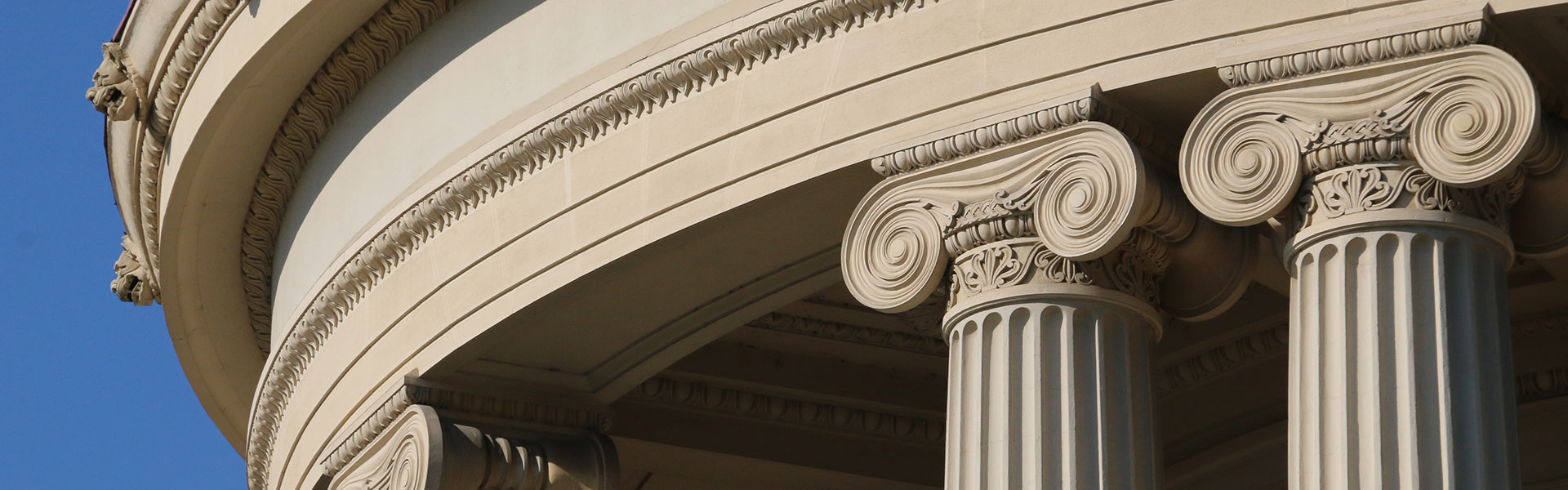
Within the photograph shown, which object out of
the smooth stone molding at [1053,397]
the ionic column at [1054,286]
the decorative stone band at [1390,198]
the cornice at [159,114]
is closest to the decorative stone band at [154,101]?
the cornice at [159,114]

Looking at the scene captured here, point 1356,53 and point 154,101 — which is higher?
point 154,101

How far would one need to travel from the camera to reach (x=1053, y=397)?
2061 centimetres

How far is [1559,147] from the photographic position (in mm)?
19453

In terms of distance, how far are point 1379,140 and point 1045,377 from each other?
366cm

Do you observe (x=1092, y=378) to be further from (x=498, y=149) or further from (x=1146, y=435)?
(x=498, y=149)

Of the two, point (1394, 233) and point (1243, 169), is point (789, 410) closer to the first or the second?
point (1243, 169)

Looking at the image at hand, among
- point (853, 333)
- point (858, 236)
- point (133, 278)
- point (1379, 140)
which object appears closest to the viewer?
point (1379, 140)

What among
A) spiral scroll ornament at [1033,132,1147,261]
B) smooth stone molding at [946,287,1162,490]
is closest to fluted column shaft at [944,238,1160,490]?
smooth stone molding at [946,287,1162,490]

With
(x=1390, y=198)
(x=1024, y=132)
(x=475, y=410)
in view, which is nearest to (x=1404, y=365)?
(x=1390, y=198)

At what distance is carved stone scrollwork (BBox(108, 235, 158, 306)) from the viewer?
36.2 m

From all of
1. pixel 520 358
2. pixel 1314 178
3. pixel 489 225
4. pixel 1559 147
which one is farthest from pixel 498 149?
pixel 1559 147

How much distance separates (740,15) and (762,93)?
3.04 ft

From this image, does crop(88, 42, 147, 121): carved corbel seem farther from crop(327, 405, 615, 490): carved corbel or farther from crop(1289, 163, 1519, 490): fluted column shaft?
crop(1289, 163, 1519, 490): fluted column shaft

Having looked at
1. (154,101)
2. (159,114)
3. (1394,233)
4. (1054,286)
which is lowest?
(1394,233)
